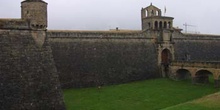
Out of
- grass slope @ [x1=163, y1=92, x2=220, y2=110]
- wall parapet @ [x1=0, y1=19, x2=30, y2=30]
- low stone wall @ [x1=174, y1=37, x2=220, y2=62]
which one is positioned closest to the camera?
grass slope @ [x1=163, y1=92, x2=220, y2=110]

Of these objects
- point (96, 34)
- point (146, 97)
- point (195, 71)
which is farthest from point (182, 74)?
point (146, 97)

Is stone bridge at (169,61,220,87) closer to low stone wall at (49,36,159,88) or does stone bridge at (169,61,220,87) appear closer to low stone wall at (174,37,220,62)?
low stone wall at (49,36,159,88)

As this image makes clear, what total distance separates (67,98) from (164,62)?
16885mm

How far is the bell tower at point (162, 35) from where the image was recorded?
129 ft

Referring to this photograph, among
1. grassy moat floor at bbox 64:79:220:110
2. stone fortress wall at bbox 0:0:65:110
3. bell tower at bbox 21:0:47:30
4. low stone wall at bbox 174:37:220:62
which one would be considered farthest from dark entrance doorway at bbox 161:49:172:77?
bell tower at bbox 21:0:47:30

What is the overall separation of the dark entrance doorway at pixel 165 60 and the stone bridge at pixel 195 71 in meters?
0.94

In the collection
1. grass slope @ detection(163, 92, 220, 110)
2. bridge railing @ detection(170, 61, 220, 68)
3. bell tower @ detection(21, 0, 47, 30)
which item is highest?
bell tower @ detection(21, 0, 47, 30)

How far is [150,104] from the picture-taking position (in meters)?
25.1

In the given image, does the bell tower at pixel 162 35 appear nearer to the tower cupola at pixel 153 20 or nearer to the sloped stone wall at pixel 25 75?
the tower cupola at pixel 153 20

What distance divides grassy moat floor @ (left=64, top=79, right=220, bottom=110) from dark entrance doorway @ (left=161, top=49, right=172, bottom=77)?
3989 mm

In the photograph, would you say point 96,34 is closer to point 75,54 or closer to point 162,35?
point 75,54

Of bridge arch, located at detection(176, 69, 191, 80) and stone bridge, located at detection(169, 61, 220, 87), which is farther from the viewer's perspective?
bridge arch, located at detection(176, 69, 191, 80)

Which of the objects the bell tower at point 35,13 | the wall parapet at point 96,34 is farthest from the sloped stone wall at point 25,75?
the wall parapet at point 96,34

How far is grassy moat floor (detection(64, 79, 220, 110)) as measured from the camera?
867 inches
